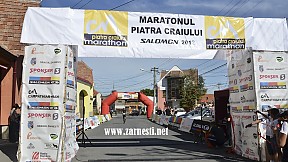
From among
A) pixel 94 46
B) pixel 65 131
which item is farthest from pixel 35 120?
pixel 94 46

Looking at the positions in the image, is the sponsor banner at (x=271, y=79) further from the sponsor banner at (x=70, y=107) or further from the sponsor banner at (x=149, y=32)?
the sponsor banner at (x=70, y=107)

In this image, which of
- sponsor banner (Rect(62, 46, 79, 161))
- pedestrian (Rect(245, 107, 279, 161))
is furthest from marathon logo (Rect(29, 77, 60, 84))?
pedestrian (Rect(245, 107, 279, 161))

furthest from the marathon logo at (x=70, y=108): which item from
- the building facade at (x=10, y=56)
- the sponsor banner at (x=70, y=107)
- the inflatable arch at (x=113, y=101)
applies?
the inflatable arch at (x=113, y=101)

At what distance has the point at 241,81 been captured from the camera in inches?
447

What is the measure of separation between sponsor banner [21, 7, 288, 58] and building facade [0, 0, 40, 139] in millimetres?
6084

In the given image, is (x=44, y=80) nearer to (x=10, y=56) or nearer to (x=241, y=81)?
(x=241, y=81)

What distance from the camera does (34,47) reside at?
942cm

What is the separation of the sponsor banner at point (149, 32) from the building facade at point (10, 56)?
6.08 metres

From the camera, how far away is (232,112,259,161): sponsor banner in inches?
409

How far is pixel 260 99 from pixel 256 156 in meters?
1.74

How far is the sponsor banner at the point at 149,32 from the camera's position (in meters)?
10.3

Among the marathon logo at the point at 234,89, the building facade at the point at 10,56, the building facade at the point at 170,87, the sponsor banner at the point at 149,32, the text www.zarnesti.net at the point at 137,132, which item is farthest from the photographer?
the building facade at the point at 170,87

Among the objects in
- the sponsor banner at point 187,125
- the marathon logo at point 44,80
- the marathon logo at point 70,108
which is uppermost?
the marathon logo at point 44,80

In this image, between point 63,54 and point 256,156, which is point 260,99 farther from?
point 63,54
